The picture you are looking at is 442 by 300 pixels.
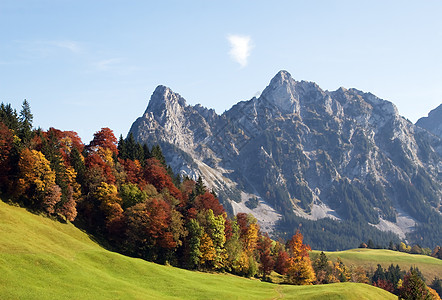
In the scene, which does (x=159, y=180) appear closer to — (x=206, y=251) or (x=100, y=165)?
(x=100, y=165)

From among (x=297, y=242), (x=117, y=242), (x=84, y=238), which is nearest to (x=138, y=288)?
(x=84, y=238)

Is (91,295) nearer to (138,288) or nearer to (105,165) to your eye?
(138,288)

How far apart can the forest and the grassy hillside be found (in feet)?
24.1

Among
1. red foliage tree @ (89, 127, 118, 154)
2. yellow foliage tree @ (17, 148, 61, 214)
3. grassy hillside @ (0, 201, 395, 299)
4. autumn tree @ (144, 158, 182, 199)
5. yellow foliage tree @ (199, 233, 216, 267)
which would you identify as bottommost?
grassy hillside @ (0, 201, 395, 299)

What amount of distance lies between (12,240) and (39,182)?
26.3 meters

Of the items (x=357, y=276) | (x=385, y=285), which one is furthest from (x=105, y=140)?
(x=385, y=285)

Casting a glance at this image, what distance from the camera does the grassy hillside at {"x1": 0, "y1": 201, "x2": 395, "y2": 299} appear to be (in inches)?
2106

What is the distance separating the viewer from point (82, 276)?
60344 mm

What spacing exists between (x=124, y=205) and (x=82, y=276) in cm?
4552

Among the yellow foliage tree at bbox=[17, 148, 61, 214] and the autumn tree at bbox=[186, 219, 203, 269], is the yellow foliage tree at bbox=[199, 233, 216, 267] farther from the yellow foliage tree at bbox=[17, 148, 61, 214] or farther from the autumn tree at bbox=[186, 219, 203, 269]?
the yellow foliage tree at bbox=[17, 148, 61, 214]

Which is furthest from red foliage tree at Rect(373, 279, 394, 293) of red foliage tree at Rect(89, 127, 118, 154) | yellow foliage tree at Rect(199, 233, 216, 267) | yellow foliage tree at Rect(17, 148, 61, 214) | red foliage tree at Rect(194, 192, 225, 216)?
yellow foliage tree at Rect(17, 148, 61, 214)

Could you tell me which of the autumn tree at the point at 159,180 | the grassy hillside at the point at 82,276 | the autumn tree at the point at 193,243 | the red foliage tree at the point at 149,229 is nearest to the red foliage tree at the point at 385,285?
the grassy hillside at the point at 82,276

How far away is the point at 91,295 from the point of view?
2131 inches

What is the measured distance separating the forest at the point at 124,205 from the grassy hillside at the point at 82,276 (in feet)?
24.1
